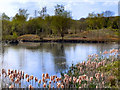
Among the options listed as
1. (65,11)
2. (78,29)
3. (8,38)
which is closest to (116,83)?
(8,38)

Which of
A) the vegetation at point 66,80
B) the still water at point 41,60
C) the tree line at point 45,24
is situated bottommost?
the still water at point 41,60

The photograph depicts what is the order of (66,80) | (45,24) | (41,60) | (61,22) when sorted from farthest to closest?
(45,24), (61,22), (41,60), (66,80)

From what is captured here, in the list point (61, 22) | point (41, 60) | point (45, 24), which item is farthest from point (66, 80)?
point (45, 24)

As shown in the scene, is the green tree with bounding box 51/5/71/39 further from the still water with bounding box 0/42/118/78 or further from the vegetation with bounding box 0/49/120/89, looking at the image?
the vegetation with bounding box 0/49/120/89

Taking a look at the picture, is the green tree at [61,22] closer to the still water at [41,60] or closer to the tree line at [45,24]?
the tree line at [45,24]

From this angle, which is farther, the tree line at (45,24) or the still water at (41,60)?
the tree line at (45,24)

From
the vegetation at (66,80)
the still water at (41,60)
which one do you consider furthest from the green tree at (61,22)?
the vegetation at (66,80)

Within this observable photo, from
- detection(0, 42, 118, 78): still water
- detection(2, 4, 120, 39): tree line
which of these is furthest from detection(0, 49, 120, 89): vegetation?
detection(2, 4, 120, 39): tree line

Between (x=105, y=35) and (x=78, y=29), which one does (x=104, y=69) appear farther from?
(x=78, y=29)

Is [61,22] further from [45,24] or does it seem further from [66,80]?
[66,80]

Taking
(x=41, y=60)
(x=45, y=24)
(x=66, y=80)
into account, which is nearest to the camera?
(x=66, y=80)

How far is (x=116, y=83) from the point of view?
411cm

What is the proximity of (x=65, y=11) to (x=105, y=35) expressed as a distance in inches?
310

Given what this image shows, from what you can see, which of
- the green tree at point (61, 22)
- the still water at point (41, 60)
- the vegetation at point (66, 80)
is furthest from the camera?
the green tree at point (61, 22)
